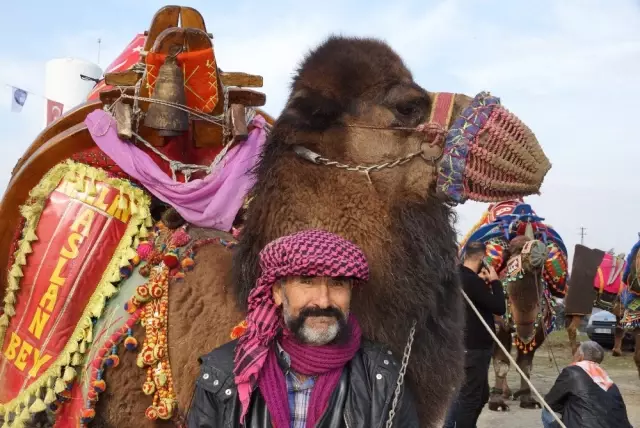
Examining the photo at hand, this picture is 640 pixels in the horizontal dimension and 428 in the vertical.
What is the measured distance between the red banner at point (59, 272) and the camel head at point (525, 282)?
5.99 meters

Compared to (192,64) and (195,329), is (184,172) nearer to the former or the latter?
(192,64)

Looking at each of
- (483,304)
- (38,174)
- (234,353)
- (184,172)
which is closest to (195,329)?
(234,353)

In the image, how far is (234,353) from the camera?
7.48 feet

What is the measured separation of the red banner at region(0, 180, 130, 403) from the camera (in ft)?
10.3

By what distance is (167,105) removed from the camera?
325cm

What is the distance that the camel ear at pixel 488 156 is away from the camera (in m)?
2.77

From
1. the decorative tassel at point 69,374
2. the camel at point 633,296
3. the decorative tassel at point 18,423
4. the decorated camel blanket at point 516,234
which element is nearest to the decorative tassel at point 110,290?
the decorative tassel at point 69,374

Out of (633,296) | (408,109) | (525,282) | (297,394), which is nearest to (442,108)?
(408,109)

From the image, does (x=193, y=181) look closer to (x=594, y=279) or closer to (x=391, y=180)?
(x=391, y=180)

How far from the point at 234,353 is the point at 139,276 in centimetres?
97

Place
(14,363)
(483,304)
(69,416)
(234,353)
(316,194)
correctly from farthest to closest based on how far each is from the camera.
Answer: (483,304)
(14,363)
(69,416)
(316,194)
(234,353)

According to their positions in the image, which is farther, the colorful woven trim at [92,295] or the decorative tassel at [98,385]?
the colorful woven trim at [92,295]

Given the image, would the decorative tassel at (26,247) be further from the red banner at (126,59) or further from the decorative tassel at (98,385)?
the red banner at (126,59)

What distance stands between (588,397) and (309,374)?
4148 millimetres
